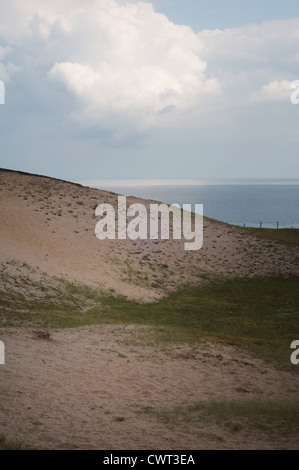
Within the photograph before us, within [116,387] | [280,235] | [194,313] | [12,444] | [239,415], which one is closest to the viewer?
[12,444]

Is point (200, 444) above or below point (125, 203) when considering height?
below

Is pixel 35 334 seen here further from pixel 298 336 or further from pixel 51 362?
pixel 298 336

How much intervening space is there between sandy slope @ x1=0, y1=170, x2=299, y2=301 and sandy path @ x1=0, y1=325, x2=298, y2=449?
726cm

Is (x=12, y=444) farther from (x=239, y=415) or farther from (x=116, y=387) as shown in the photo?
(x=239, y=415)

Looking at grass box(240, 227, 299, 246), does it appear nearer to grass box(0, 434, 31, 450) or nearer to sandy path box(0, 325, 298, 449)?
sandy path box(0, 325, 298, 449)

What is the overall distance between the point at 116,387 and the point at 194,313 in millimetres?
10895

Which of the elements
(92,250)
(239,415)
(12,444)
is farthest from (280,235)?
(12,444)

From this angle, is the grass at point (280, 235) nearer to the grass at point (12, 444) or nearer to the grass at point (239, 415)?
the grass at point (239, 415)

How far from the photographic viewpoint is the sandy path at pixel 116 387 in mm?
8242

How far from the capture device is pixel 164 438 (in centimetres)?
827

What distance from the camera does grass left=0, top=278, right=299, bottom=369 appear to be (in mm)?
16312

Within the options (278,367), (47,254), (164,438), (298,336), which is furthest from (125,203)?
(164,438)

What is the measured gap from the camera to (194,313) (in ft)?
70.8
